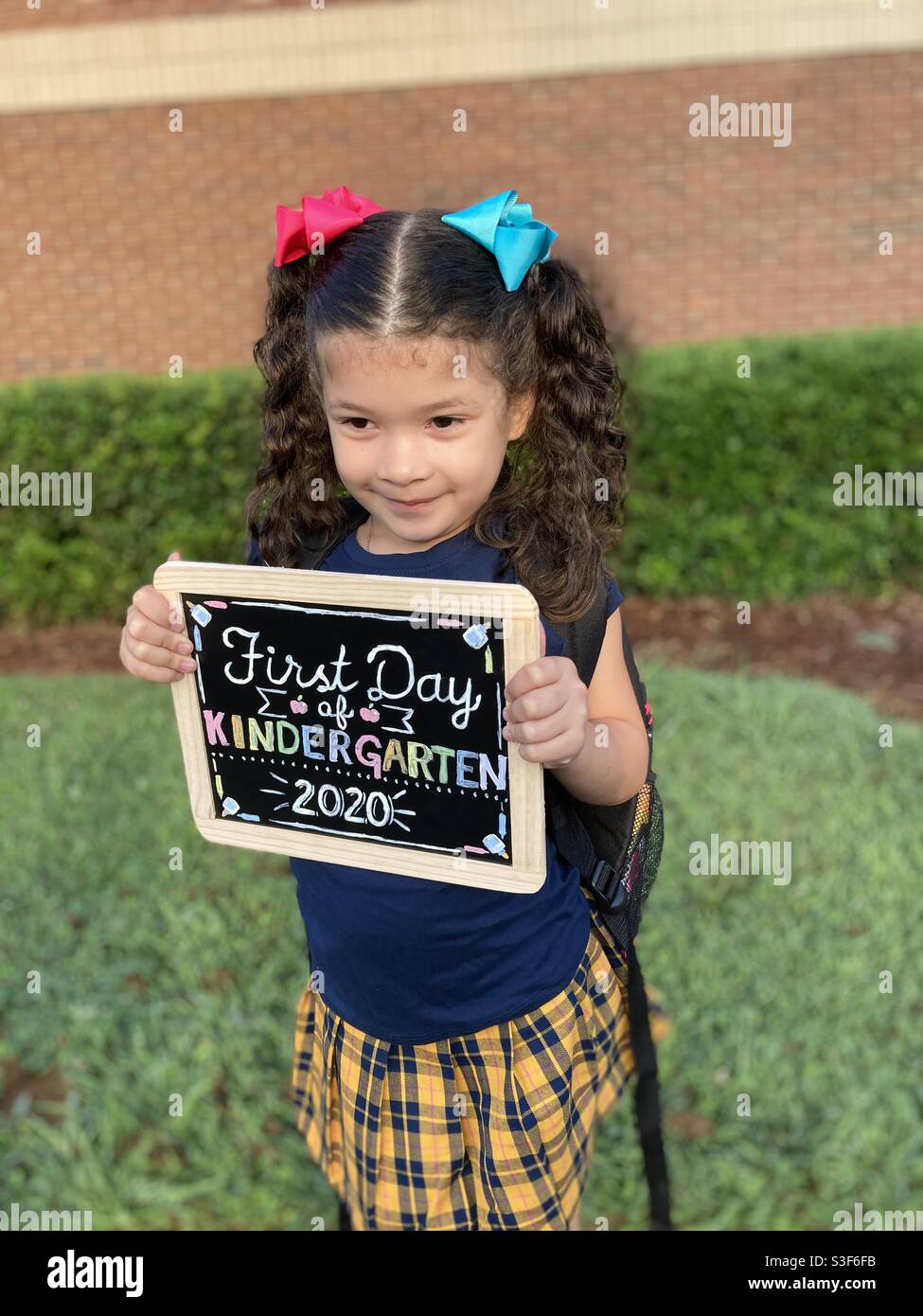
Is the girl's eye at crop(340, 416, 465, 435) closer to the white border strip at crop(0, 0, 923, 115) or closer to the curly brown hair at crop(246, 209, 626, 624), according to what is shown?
the curly brown hair at crop(246, 209, 626, 624)

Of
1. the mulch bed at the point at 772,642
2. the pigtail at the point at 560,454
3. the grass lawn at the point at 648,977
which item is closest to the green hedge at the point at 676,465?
the mulch bed at the point at 772,642

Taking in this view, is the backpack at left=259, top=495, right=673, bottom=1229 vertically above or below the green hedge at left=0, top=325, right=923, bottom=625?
below

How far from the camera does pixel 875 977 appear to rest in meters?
3.02

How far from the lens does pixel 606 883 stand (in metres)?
1.74

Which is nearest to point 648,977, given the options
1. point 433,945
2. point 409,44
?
point 433,945

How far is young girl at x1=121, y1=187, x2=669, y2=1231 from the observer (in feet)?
4.58

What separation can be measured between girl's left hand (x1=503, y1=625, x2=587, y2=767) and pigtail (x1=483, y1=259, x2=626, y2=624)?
159mm

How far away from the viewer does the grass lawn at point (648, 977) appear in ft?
8.07

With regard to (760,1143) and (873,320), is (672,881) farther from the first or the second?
(873,320)

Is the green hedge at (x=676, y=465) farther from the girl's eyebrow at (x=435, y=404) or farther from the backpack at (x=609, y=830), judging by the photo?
the girl's eyebrow at (x=435, y=404)

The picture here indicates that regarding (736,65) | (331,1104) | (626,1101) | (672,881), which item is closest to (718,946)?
(672,881)

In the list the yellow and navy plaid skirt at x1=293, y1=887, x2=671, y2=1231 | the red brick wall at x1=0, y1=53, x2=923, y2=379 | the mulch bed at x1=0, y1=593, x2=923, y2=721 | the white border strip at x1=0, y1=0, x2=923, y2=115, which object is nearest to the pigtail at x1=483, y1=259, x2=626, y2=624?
the yellow and navy plaid skirt at x1=293, y1=887, x2=671, y2=1231

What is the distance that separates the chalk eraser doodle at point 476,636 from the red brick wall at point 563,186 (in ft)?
19.4

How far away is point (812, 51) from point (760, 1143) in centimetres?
670
